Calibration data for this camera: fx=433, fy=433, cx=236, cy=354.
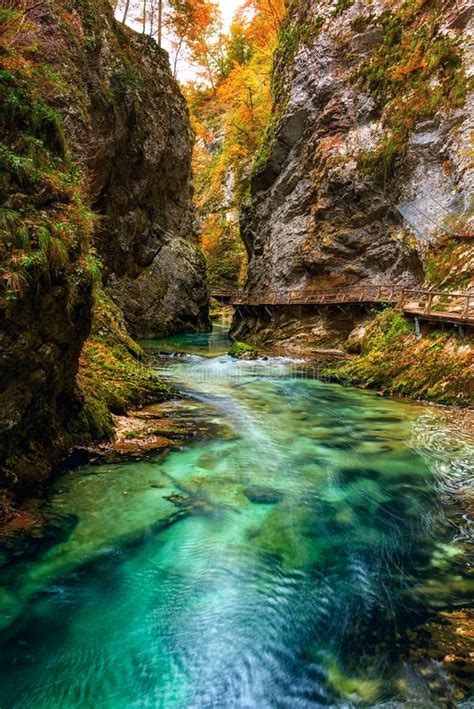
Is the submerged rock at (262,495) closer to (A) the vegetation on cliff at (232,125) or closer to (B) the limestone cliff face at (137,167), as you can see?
(B) the limestone cliff face at (137,167)

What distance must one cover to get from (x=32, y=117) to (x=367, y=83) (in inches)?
840

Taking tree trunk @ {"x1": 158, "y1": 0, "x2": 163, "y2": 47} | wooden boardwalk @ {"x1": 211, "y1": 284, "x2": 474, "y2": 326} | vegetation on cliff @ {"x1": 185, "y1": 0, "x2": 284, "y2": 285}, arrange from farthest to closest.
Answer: vegetation on cliff @ {"x1": 185, "y1": 0, "x2": 284, "y2": 285} < tree trunk @ {"x1": 158, "y1": 0, "x2": 163, "y2": 47} < wooden boardwalk @ {"x1": 211, "y1": 284, "x2": 474, "y2": 326}

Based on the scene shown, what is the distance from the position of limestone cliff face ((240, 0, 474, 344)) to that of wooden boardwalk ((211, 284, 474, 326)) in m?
0.69

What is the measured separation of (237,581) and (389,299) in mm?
15166

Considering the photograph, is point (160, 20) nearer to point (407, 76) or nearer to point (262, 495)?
point (407, 76)

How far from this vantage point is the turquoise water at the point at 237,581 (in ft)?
9.05

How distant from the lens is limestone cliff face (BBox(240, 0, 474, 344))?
16.6 m

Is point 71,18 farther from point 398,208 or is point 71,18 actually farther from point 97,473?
point 97,473

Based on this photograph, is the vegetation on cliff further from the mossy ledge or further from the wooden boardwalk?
the mossy ledge

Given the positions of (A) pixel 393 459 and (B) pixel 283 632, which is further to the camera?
(A) pixel 393 459

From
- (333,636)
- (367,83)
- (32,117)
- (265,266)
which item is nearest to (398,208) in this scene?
(367,83)

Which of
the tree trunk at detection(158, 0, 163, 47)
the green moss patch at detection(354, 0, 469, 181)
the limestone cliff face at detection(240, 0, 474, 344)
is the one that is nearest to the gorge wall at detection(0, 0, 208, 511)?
the tree trunk at detection(158, 0, 163, 47)

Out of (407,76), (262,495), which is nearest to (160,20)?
(407,76)

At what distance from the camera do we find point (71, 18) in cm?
1664
